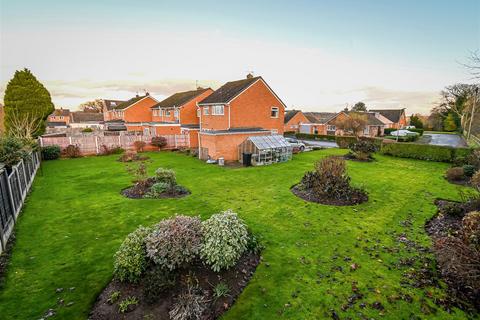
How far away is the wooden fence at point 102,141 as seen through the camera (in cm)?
2691

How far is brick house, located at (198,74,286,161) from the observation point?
24.3m

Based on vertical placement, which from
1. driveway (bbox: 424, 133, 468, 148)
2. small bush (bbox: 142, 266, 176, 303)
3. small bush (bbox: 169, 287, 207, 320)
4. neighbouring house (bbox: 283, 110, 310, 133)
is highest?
neighbouring house (bbox: 283, 110, 310, 133)

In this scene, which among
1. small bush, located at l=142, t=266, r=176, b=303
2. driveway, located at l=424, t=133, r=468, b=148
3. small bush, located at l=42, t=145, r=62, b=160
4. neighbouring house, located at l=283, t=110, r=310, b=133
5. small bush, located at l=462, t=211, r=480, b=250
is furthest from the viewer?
neighbouring house, located at l=283, t=110, r=310, b=133

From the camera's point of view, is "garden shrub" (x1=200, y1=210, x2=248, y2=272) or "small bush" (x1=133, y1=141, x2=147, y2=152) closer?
"garden shrub" (x1=200, y1=210, x2=248, y2=272)

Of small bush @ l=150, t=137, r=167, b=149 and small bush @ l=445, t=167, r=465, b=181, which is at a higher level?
small bush @ l=150, t=137, r=167, b=149

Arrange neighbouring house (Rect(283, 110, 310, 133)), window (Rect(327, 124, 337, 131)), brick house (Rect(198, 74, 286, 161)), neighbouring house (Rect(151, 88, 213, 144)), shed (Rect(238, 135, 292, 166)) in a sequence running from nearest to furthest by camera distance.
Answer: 1. shed (Rect(238, 135, 292, 166))
2. brick house (Rect(198, 74, 286, 161))
3. neighbouring house (Rect(151, 88, 213, 144))
4. neighbouring house (Rect(283, 110, 310, 133))
5. window (Rect(327, 124, 337, 131))

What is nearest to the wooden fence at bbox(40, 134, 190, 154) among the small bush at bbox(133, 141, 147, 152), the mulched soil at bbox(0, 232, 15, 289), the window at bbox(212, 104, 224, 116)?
the small bush at bbox(133, 141, 147, 152)

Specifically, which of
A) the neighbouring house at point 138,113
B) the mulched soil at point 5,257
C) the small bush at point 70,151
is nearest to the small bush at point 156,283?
the mulched soil at point 5,257

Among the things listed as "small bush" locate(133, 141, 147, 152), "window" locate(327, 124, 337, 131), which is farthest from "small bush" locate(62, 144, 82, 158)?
"window" locate(327, 124, 337, 131)

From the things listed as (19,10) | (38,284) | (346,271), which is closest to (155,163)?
(19,10)

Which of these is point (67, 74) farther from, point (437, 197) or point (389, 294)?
point (437, 197)

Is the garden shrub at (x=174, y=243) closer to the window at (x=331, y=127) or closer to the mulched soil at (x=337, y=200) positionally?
the mulched soil at (x=337, y=200)

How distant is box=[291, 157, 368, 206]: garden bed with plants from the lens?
→ 12562 millimetres

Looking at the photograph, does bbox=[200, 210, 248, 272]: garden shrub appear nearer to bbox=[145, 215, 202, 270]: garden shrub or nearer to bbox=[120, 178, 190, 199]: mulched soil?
bbox=[145, 215, 202, 270]: garden shrub
